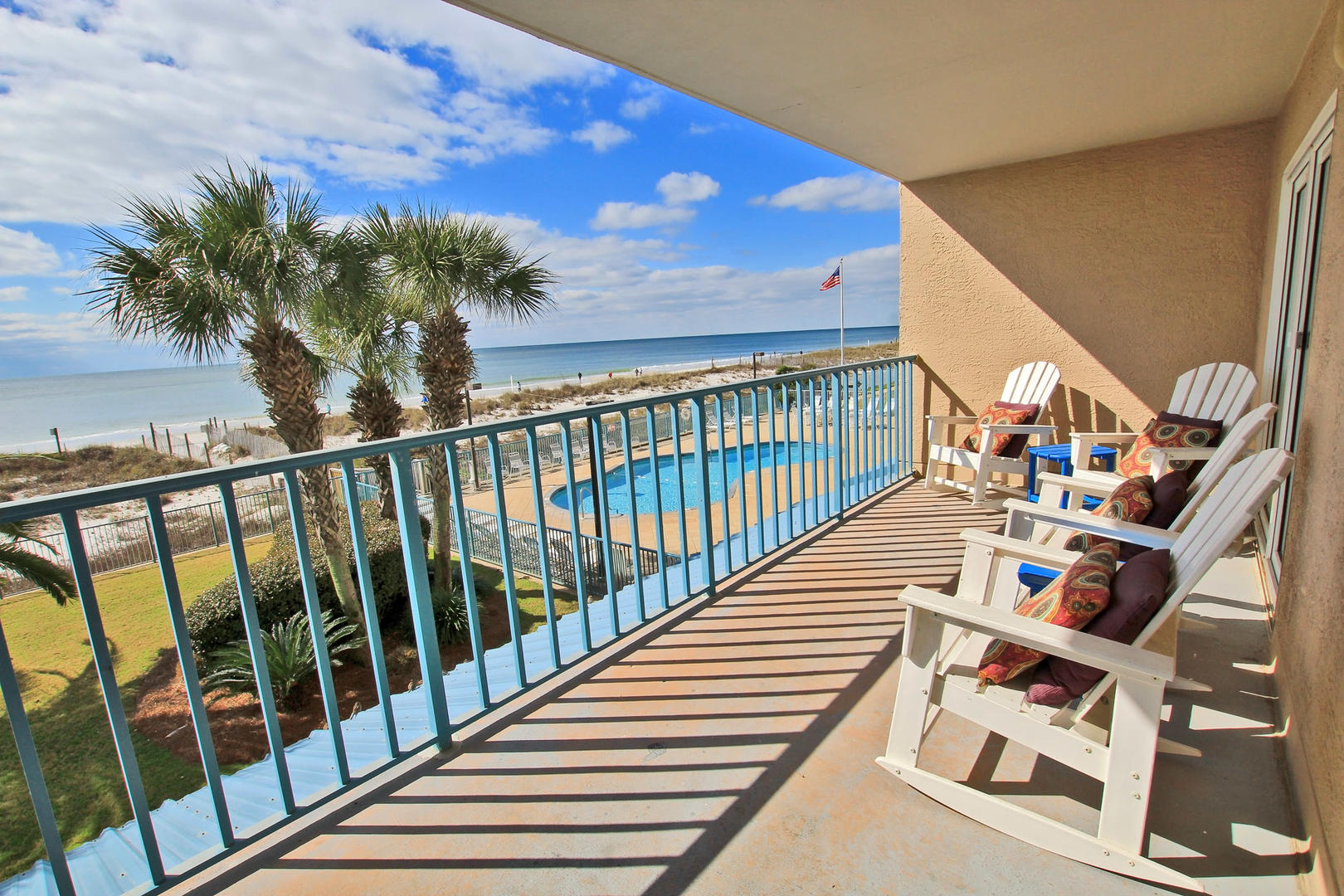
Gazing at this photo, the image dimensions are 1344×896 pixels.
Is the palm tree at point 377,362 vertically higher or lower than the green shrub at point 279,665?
higher

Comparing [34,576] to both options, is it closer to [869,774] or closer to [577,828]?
[577,828]

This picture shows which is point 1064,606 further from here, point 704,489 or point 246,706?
point 246,706

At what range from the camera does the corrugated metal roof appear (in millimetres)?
1442

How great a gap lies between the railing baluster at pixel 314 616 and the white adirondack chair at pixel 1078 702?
4.61 ft

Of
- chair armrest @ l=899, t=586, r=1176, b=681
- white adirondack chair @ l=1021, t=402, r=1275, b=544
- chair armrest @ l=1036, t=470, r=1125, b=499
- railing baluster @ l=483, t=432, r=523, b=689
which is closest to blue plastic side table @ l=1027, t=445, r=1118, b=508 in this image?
white adirondack chair @ l=1021, t=402, r=1275, b=544

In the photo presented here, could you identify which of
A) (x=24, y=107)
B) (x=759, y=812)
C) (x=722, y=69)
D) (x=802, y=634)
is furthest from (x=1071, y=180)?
(x=24, y=107)

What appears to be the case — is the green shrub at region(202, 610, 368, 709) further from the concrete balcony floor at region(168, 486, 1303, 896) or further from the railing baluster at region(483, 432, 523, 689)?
the concrete balcony floor at region(168, 486, 1303, 896)

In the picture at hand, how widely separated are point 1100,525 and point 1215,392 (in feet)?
6.37

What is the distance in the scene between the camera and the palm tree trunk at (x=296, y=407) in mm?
7410

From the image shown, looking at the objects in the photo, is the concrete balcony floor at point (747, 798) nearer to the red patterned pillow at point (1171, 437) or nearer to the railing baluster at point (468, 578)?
the railing baluster at point (468, 578)

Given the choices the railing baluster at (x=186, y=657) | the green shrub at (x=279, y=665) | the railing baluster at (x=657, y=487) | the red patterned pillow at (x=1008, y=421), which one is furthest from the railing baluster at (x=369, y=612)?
the green shrub at (x=279, y=665)

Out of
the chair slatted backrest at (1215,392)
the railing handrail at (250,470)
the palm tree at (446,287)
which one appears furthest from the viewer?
the palm tree at (446,287)

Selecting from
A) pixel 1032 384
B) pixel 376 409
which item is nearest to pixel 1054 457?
pixel 1032 384

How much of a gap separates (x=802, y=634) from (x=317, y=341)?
1035cm
